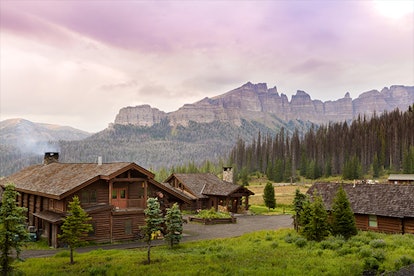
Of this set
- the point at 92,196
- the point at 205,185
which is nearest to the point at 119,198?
the point at 92,196

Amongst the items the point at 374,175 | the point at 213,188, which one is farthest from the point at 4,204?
the point at 374,175

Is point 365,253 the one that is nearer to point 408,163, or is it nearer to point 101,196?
point 101,196

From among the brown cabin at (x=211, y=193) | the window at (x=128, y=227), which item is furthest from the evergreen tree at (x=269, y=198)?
the window at (x=128, y=227)

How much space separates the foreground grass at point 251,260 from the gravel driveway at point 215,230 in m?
3.26

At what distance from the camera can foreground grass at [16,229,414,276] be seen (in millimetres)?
19781

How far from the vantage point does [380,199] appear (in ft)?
116

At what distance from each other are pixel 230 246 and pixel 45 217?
54.2 feet

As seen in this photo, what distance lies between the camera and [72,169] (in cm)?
3866

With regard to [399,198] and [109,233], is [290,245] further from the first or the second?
[109,233]

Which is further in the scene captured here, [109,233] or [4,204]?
[109,233]

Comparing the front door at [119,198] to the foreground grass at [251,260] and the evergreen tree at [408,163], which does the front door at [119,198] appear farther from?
the evergreen tree at [408,163]

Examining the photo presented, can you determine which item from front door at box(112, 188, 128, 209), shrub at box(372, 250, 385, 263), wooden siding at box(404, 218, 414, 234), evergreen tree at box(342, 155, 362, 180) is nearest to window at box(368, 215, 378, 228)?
wooden siding at box(404, 218, 414, 234)

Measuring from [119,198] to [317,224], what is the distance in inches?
707

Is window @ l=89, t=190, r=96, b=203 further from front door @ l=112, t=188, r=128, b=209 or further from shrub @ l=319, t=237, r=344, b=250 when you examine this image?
shrub @ l=319, t=237, r=344, b=250
